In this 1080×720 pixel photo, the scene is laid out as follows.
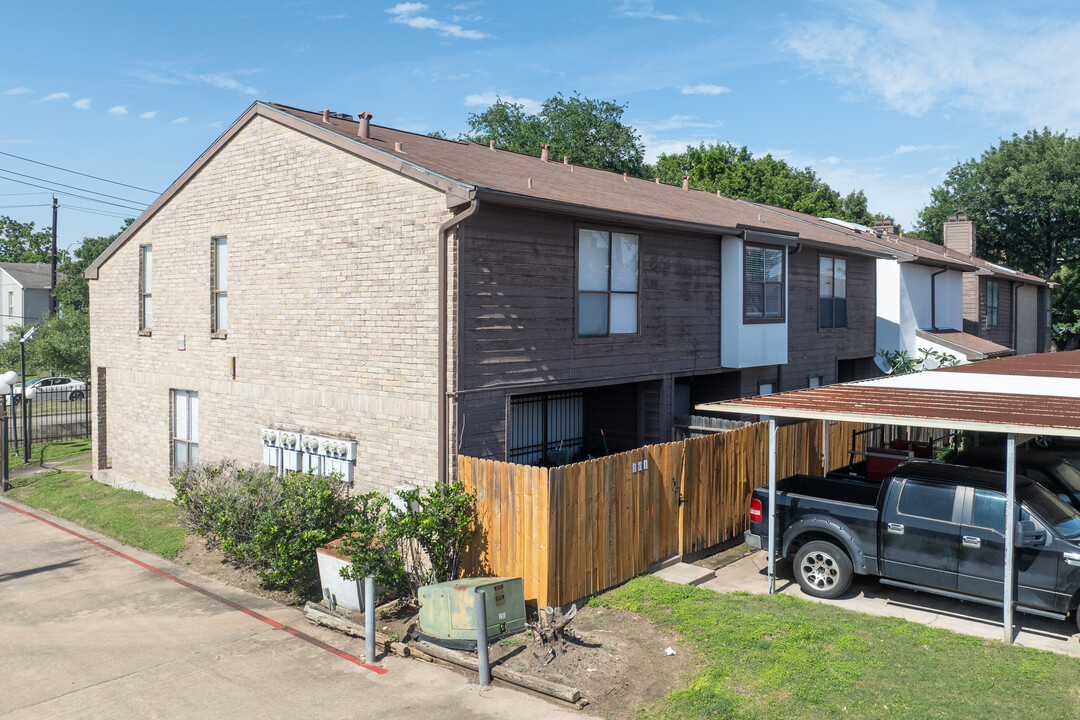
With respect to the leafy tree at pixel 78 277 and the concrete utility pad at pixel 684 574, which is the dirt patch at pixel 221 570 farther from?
the leafy tree at pixel 78 277

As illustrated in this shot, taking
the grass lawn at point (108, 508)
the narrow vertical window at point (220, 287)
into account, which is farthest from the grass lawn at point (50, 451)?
the narrow vertical window at point (220, 287)

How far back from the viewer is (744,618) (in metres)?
9.59

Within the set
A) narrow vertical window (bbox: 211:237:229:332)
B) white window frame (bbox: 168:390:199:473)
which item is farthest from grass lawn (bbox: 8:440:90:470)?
narrow vertical window (bbox: 211:237:229:332)

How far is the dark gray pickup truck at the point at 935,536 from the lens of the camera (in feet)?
29.7

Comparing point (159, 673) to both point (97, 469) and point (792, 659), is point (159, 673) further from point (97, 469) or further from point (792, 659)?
point (97, 469)

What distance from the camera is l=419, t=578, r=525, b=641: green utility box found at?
8.90 m

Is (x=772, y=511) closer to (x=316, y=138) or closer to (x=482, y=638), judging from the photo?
(x=482, y=638)

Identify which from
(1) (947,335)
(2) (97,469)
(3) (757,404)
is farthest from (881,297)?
(2) (97,469)

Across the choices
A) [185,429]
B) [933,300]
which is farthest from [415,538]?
[933,300]

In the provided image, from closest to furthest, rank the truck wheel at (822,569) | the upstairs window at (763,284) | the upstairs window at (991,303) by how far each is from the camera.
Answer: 1. the truck wheel at (822,569)
2. the upstairs window at (763,284)
3. the upstairs window at (991,303)

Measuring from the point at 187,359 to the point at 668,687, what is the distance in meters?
12.1

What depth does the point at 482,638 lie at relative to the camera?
846cm

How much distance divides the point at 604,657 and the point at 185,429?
11.3m

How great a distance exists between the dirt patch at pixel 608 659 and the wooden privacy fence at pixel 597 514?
27.4 inches
